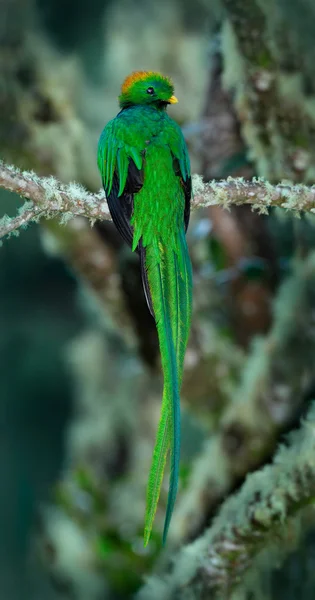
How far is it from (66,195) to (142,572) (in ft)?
8.75

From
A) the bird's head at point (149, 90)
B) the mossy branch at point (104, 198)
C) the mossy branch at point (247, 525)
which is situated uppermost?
the bird's head at point (149, 90)

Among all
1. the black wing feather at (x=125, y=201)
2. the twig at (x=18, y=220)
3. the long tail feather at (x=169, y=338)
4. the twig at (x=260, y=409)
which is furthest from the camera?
the twig at (x=260, y=409)

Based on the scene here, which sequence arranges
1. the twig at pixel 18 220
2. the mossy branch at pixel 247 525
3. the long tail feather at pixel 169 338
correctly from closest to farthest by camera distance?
1. the long tail feather at pixel 169 338
2. the twig at pixel 18 220
3. the mossy branch at pixel 247 525

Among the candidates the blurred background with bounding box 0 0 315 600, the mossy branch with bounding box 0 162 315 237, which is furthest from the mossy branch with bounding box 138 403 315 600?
the mossy branch with bounding box 0 162 315 237

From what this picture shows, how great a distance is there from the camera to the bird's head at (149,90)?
93.8 inches

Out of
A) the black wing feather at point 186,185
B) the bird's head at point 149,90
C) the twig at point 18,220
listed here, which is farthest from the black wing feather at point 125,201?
the bird's head at point 149,90

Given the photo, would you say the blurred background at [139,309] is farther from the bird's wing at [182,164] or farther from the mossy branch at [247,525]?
the bird's wing at [182,164]

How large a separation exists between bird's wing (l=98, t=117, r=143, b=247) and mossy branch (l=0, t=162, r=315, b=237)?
0.07 metres

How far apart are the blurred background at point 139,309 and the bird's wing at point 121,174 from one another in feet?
3.68

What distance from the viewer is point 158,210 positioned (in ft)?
6.58

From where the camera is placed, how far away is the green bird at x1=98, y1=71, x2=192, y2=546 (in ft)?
5.32

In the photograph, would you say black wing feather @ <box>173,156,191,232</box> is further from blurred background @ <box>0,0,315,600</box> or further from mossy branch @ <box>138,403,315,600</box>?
blurred background @ <box>0,0,315,600</box>

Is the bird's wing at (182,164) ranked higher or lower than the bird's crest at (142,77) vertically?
lower

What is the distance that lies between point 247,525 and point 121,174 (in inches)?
50.1
